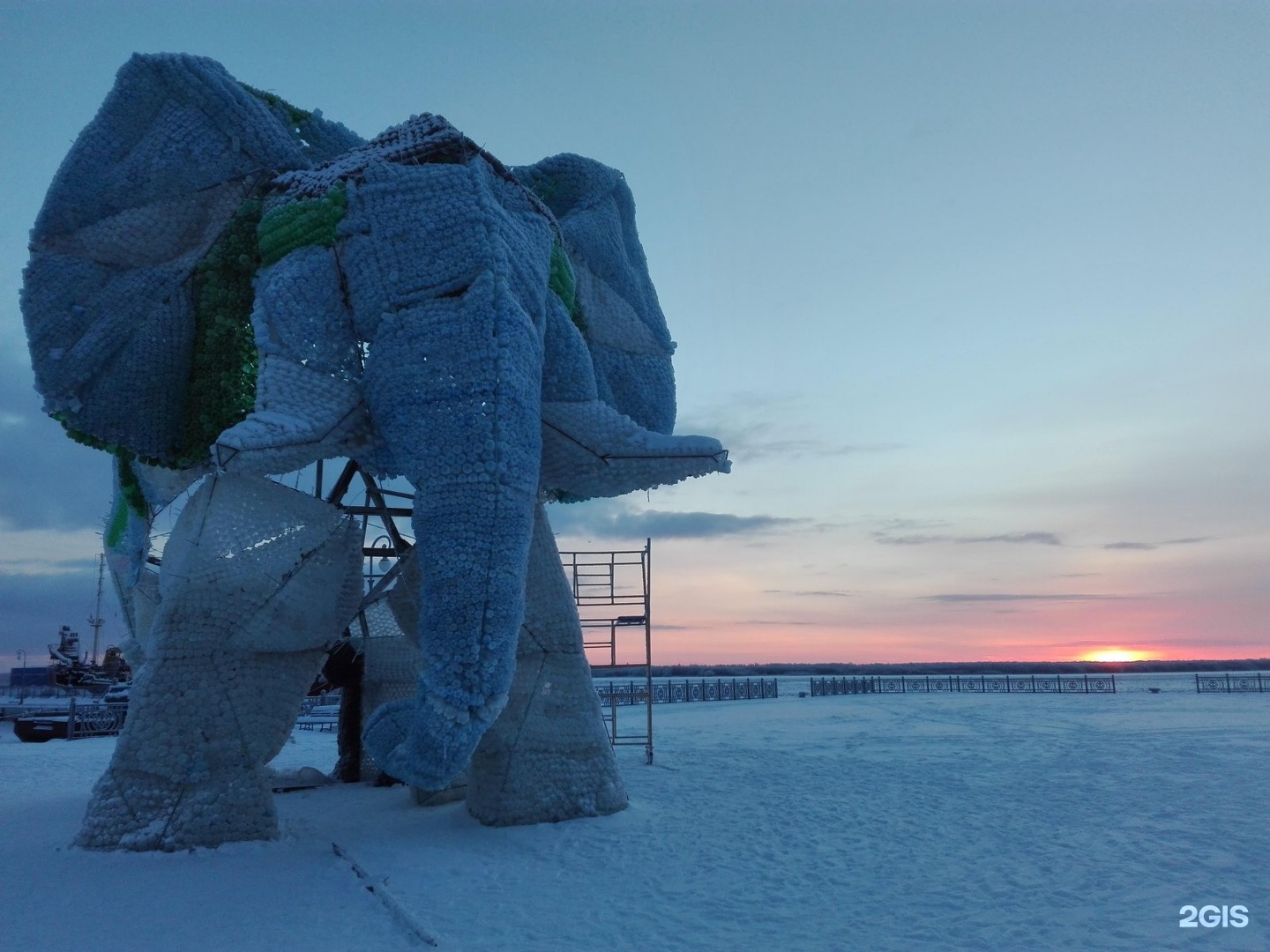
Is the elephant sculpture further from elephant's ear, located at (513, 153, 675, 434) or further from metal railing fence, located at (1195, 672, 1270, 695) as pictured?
metal railing fence, located at (1195, 672, 1270, 695)

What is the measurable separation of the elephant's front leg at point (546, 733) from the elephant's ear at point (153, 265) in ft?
8.42

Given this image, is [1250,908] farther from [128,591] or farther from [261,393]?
[128,591]

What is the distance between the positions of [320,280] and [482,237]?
3.58 feet

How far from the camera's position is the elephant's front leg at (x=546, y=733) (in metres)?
6.40

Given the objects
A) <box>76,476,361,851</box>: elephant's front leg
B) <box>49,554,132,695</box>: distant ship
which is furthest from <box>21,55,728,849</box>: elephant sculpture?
<box>49,554,132,695</box>: distant ship

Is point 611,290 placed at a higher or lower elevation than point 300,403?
higher

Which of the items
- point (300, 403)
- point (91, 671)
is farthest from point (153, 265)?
point (91, 671)

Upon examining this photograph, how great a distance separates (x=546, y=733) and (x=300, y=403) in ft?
9.57

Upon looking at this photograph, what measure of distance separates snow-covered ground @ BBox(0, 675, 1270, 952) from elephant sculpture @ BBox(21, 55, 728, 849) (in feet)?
1.68

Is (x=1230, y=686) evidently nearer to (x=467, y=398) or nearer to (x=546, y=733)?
(x=546, y=733)

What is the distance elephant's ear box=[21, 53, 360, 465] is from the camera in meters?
6.16

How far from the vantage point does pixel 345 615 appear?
616cm

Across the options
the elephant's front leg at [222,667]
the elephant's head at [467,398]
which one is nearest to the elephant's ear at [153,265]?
the elephant's head at [467,398]

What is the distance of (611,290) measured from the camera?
7730 millimetres
